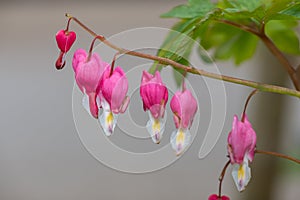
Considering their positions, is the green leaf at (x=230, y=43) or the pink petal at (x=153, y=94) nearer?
the pink petal at (x=153, y=94)

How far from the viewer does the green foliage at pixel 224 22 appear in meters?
0.79

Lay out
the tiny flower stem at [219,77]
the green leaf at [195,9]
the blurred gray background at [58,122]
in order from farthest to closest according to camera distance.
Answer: the blurred gray background at [58,122] < the green leaf at [195,9] < the tiny flower stem at [219,77]

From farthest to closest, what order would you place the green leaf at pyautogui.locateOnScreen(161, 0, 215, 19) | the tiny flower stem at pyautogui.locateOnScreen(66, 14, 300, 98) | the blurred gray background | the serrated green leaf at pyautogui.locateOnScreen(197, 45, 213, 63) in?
the blurred gray background < the serrated green leaf at pyautogui.locateOnScreen(197, 45, 213, 63) < the green leaf at pyautogui.locateOnScreen(161, 0, 215, 19) < the tiny flower stem at pyautogui.locateOnScreen(66, 14, 300, 98)

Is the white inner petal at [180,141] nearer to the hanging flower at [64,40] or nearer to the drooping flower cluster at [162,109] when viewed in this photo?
the drooping flower cluster at [162,109]

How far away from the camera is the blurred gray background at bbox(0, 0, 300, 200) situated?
339 centimetres

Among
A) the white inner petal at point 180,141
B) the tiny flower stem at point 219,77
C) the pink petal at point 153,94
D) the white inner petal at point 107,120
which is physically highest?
the tiny flower stem at point 219,77

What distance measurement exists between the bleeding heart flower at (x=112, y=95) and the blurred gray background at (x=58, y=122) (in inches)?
99.8

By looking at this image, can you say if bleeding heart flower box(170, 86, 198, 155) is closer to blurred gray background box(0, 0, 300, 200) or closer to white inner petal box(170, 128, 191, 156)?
white inner petal box(170, 128, 191, 156)

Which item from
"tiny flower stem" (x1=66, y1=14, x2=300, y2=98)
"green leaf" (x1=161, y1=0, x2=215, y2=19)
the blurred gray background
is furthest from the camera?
the blurred gray background

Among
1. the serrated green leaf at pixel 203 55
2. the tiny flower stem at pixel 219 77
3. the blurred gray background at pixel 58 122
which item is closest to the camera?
the tiny flower stem at pixel 219 77

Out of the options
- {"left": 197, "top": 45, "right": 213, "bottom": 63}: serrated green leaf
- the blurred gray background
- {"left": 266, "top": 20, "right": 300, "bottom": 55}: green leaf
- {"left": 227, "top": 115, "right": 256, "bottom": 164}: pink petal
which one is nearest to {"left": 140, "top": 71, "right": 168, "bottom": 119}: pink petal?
{"left": 227, "top": 115, "right": 256, "bottom": 164}: pink petal

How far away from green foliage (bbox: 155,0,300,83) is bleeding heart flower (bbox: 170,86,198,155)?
0.05 meters

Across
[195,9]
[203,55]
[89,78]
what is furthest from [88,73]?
[203,55]

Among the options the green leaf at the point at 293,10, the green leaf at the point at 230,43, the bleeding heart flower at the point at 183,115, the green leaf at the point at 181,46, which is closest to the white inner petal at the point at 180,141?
the bleeding heart flower at the point at 183,115
